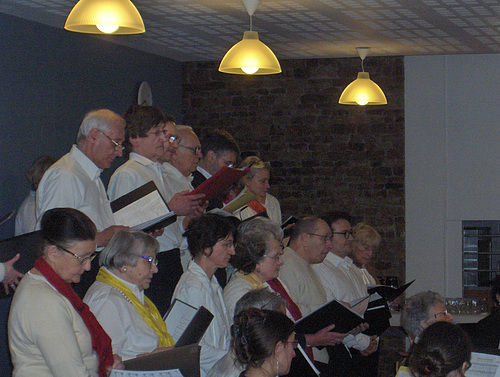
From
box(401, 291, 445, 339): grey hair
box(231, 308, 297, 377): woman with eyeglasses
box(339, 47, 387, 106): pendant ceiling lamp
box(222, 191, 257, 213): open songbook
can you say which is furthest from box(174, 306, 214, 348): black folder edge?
box(339, 47, 387, 106): pendant ceiling lamp

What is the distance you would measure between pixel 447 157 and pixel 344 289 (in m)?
3.89

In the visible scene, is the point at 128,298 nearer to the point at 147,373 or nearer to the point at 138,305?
the point at 138,305

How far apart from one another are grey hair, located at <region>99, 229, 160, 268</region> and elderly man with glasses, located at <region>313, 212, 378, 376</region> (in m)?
1.86

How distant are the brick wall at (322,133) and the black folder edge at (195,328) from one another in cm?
563

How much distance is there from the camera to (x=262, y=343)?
2498mm

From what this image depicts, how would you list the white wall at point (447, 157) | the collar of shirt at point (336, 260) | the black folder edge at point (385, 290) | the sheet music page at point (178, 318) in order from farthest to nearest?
the white wall at point (447, 157), the collar of shirt at point (336, 260), the black folder edge at point (385, 290), the sheet music page at point (178, 318)

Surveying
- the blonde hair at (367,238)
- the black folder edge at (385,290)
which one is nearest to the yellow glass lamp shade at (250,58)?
the black folder edge at (385,290)

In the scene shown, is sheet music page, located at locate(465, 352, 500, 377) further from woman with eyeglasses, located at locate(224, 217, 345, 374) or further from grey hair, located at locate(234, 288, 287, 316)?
woman with eyeglasses, located at locate(224, 217, 345, 374)

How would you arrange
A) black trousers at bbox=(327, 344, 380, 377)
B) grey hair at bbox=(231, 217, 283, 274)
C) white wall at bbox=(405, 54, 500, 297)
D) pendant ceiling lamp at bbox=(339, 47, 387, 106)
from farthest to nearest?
1. white wall at bbox=(405, 54, 500, 297)
2. pendant ceiling lamp at bbox=(339, 47, 387, 106)
3. black trousers at bbox=(327, 344, 380, 377)
4. grey hair at bbox=(231, 217, 283, 274)

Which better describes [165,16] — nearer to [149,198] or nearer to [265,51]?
[265,51]

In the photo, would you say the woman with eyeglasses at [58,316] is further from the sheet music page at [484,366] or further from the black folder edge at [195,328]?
the sheet music page at [484,366]

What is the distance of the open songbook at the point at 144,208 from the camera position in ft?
11.4

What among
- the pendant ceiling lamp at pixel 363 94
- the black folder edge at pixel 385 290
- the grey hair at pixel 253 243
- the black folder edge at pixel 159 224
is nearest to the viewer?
the black folder edge at pixel 159 224

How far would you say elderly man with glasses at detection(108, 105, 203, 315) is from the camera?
3.93m
